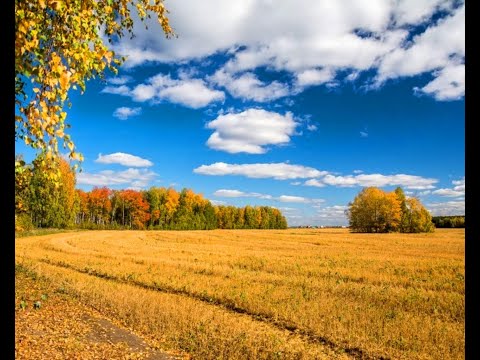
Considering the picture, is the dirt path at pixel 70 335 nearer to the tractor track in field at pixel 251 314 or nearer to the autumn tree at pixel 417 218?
the tractor track in field at pixel 251 314

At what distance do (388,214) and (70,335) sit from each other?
102 meters

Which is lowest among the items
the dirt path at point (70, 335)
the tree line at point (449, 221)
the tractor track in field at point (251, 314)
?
the tree line at point (449, 221)

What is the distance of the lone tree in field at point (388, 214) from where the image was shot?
99312mm

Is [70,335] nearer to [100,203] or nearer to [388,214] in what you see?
[388,214]

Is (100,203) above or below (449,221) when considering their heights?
above

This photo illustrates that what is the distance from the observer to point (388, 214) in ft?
334

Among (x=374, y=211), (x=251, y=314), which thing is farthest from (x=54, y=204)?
(x=374, y=211)

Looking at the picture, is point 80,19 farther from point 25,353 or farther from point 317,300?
point 317,300

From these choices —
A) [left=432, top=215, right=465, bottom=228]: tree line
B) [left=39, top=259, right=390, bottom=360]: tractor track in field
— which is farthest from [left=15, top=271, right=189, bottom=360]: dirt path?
[left=432, top=215, right=465, bottom=228]: tree line

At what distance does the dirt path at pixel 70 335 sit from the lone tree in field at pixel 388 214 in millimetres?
99883

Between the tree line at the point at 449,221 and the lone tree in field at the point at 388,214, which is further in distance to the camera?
the tree line at the point at 449,221

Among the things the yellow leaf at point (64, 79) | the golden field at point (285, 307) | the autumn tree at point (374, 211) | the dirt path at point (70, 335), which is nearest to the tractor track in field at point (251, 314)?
the golden field at point (285, 307)

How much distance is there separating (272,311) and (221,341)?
12.6 ft

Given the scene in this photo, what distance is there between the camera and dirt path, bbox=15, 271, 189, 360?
379 inches
